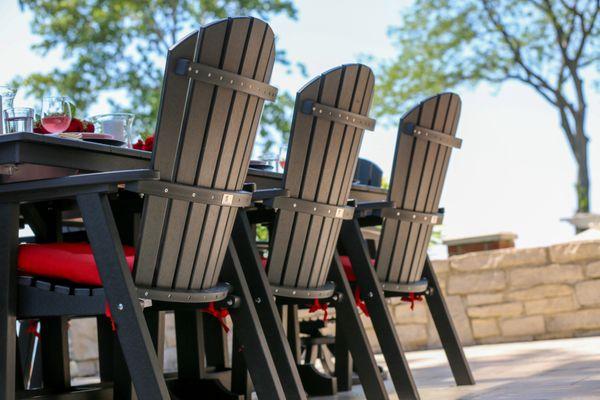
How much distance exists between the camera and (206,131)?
228 cm

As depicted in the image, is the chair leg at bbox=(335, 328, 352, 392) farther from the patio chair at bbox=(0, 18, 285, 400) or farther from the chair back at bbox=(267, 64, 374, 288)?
the patio chair at bbox=(0, 18, 285, 400)

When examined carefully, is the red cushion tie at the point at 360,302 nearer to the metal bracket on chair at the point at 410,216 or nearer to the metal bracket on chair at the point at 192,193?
the metal bracket on chair at the point at 410,216

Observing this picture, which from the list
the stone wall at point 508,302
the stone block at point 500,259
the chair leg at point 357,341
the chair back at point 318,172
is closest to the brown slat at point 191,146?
the chair back at point 318,172

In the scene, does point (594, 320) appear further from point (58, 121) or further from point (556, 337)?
point (58, 121)

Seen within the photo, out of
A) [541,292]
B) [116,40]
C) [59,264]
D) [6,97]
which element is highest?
[116,40]

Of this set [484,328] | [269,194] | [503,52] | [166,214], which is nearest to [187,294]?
[166,214]

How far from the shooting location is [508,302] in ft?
20.2

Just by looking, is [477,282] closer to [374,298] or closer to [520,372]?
[520,372]

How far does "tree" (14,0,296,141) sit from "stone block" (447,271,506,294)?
9.85 meters

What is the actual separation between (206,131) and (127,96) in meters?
14.5

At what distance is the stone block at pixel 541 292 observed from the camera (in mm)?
5977

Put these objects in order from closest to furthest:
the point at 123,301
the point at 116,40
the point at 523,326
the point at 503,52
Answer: the point at 123,301 < the point at 523,326 < the point at 116,40 < the point at 503,52

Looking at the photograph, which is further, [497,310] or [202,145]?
[497,310]

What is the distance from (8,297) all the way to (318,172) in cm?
109
